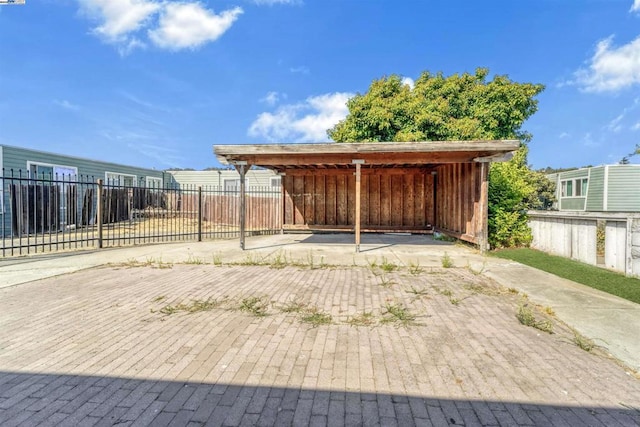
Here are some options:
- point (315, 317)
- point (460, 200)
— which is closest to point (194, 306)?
point (315, 317)

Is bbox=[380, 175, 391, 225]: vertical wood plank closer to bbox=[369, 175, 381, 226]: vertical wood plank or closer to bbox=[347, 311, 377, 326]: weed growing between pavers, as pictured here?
bbox=[369, 175, 381, 226]: vertical wood plank

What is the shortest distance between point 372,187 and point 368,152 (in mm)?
5139

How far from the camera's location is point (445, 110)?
1612 cm

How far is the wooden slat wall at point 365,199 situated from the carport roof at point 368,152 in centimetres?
411

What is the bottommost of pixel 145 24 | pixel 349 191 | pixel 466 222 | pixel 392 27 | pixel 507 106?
pixel 466 222

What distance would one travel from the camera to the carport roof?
8.24 meters

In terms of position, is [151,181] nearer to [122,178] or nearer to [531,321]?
[122,178]

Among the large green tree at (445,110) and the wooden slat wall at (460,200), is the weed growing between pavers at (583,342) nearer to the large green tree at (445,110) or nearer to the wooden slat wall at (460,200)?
the wooden slat wall at (460,200)

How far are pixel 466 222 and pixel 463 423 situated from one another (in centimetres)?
881

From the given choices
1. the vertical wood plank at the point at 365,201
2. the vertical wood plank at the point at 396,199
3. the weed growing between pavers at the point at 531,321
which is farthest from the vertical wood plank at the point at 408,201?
the weed growing between pavers at the point at 531,321

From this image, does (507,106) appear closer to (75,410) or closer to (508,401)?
(508,401)

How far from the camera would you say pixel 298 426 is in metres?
2.06

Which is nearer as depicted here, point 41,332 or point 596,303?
point 41,332

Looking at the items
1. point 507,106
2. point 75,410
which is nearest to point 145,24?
point 75,410
